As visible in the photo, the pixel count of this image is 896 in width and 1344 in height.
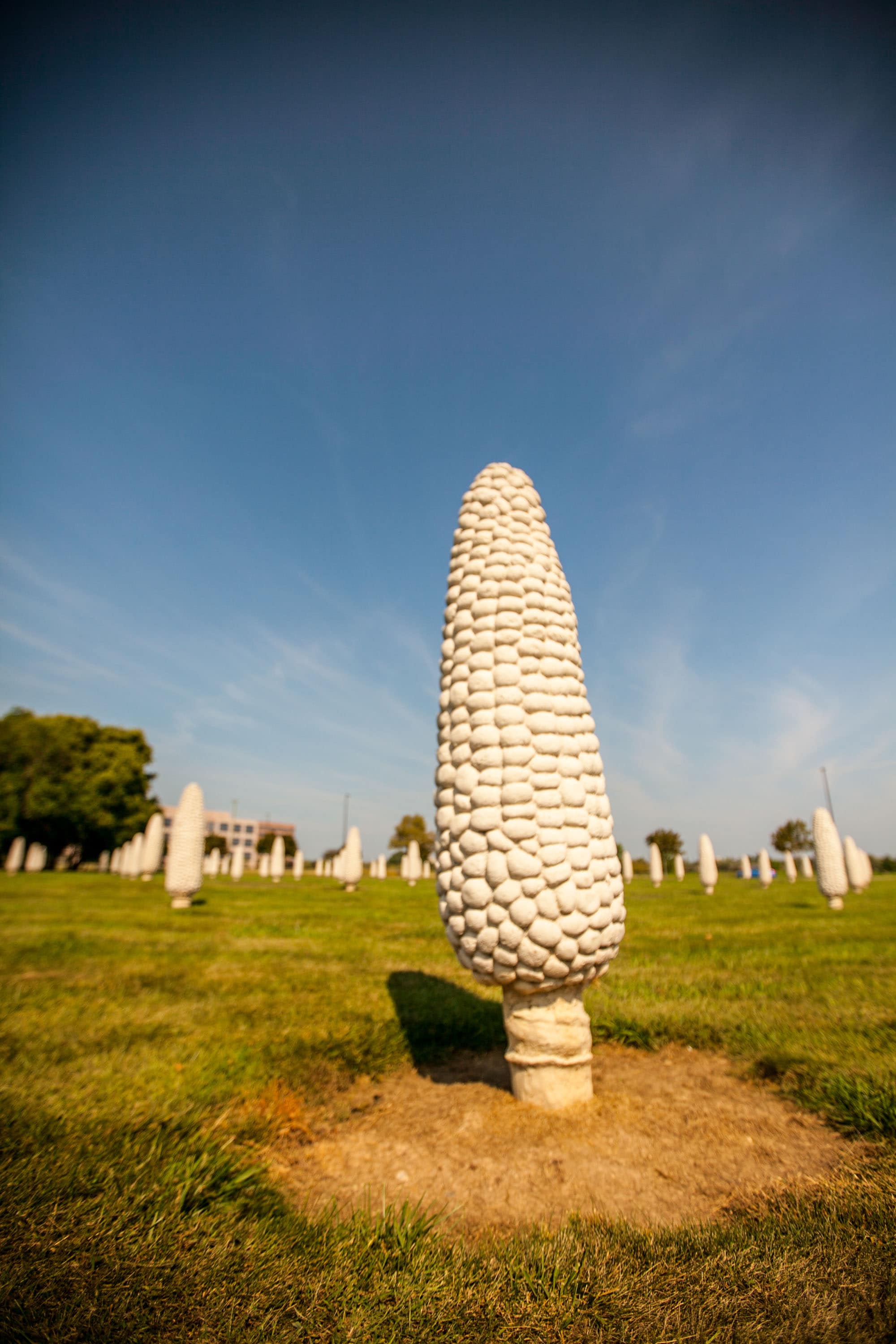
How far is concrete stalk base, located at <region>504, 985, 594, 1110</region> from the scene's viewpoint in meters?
2.90

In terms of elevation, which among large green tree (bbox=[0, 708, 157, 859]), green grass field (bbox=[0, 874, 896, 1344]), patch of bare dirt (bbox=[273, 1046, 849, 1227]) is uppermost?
large green tree (bbox=[0, 708, 157, 859])

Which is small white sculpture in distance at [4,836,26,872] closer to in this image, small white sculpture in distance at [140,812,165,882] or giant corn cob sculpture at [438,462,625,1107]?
Result: small white sculpture in distance at [140,812,165,882]

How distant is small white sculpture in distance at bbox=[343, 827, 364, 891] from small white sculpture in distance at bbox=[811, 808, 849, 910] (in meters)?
12.8

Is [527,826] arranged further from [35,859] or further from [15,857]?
[35,859]

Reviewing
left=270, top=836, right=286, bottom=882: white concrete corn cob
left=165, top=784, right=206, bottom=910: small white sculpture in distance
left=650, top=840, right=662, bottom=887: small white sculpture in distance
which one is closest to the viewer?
left=165, top=784, right=206, bottom=910: small white sculpture in distance

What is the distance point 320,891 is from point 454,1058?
17.3m

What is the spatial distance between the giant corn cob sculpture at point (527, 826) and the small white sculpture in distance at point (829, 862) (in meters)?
13.4

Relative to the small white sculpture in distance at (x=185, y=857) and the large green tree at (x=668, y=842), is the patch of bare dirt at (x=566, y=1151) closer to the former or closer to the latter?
the small white sculpture in distance at (x=185, y=857)

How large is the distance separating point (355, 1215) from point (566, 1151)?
0.96m

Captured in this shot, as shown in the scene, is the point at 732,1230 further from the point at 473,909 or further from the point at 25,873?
the point at 25,873

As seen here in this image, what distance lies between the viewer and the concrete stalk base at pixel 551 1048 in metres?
2.90

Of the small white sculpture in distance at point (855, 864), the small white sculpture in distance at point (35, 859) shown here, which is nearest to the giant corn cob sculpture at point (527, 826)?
the small white sculpture in distance at point (855, 864)

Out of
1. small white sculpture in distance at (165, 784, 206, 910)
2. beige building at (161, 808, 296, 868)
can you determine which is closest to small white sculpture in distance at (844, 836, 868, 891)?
small white sculpture in distance at (165, 784, 206, 910)

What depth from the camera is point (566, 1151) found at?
2516mm
